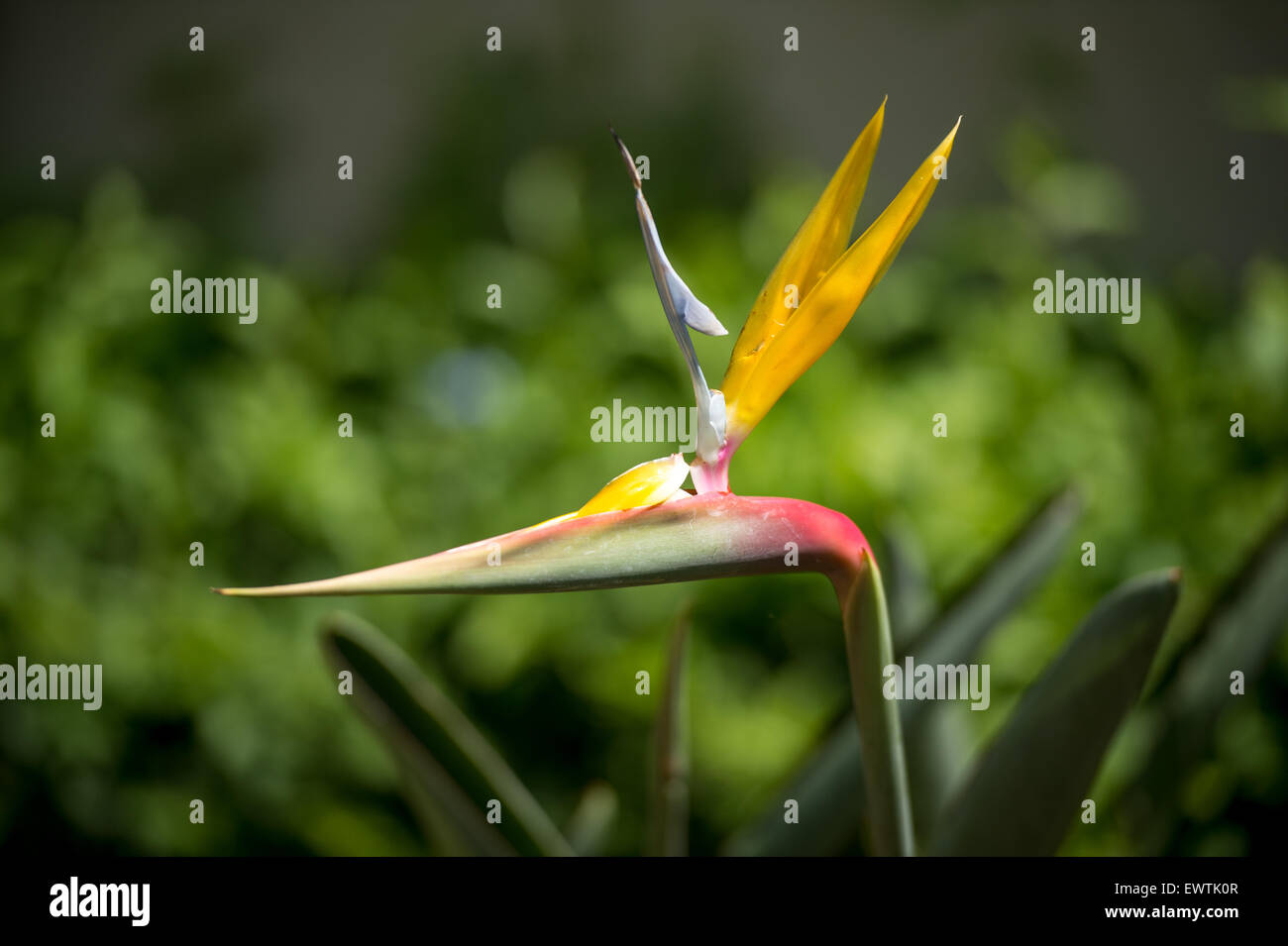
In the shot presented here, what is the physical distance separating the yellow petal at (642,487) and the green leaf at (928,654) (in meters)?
0.24

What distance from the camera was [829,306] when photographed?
341 millimetres

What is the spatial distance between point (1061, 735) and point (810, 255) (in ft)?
0.76

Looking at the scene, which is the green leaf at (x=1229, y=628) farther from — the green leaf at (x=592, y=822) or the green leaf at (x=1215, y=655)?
the green leaf at (x=592, y=822)

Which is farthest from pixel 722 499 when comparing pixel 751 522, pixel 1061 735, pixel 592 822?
pixel 592 822

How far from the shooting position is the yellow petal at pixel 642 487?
13.0 inches

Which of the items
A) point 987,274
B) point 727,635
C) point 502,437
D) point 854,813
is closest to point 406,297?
point 502,437

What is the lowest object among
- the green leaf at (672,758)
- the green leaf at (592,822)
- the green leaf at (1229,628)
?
the green leaf at (592,822)

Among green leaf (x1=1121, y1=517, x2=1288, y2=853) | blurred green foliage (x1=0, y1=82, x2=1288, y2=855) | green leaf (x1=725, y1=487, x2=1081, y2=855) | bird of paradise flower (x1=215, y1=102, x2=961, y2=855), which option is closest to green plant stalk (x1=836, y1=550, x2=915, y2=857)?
bird of paradise flower (x1=215, y1=102, x2=961, y2=855)

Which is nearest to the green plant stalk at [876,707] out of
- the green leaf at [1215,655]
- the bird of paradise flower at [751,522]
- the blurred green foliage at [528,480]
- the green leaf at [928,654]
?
the bird of paradise flower at [751,522]

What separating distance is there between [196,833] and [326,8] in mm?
1078

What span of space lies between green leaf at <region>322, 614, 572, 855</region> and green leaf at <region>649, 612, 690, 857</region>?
10cm

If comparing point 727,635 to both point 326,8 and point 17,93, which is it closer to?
point 326,8

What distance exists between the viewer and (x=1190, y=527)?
1.02 metres

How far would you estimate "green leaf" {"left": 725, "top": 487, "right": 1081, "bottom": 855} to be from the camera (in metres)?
0.52
